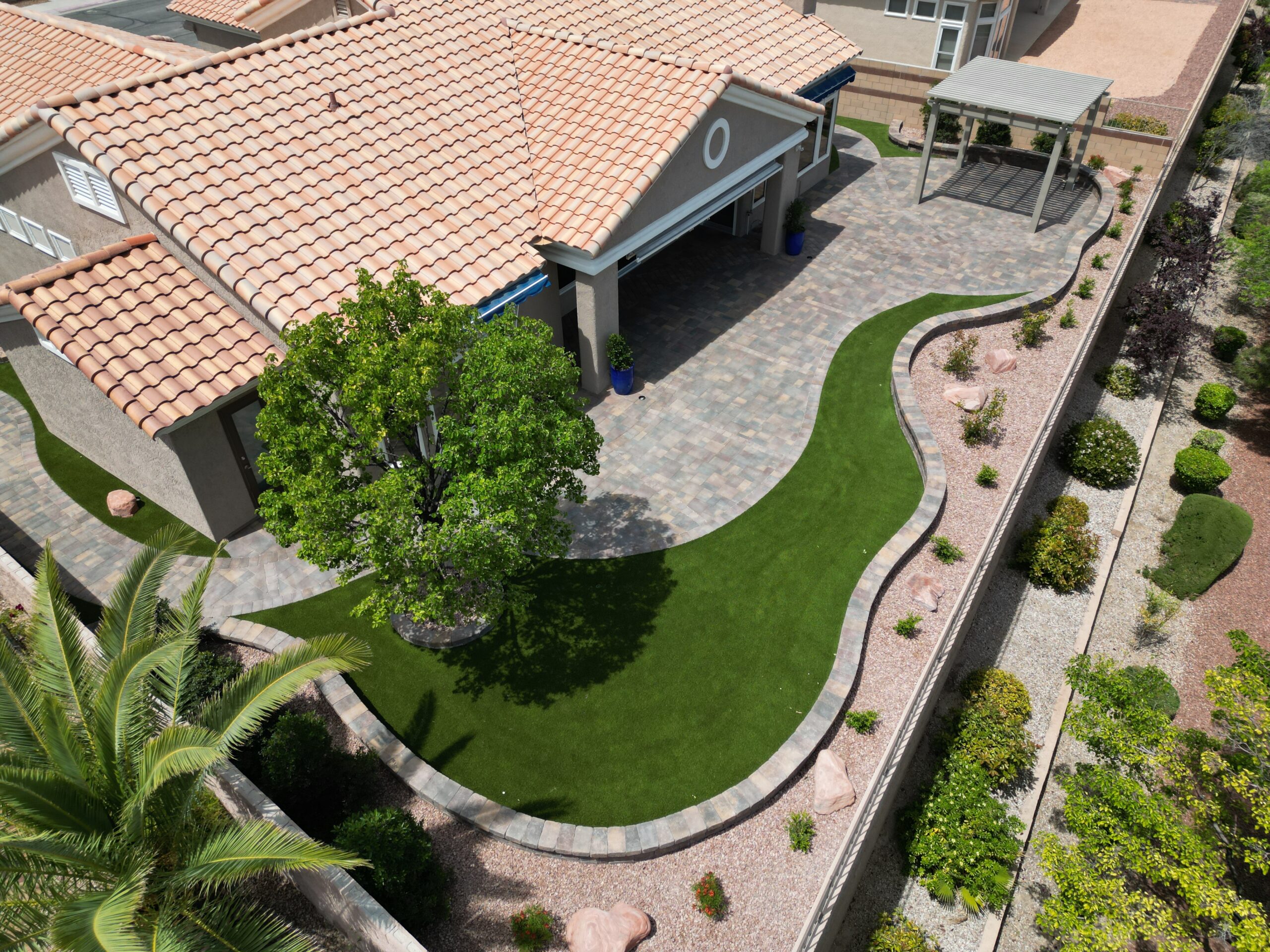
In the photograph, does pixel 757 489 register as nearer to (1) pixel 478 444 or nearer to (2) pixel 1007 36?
(1) pixel 478 444

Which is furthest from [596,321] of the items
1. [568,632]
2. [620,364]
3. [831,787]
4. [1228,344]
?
[1228,344]

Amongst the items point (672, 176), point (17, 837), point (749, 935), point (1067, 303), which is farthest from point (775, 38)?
point (17, 837)

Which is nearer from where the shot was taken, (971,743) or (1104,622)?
(971,743)

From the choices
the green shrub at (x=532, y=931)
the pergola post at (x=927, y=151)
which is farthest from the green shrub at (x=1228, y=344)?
the green shrub at (x=532, y=931)

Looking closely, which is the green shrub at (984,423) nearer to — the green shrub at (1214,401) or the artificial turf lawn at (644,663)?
the artificial turf lawn at (644,663)

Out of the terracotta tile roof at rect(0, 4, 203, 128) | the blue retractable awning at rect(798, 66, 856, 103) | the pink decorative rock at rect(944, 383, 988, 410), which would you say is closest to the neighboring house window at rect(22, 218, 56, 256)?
the terracotta tile roof at rect(0, 4, 203, 128)

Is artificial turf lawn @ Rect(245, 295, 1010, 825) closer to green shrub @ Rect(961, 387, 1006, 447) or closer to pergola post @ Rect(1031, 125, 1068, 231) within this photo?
green shrub @ Rect(961, 387, 1006, 447)
